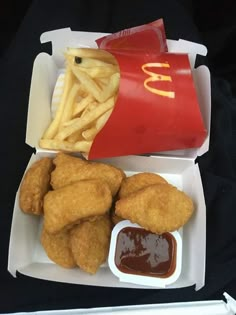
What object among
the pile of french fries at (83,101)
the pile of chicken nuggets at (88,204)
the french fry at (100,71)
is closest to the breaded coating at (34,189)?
the pile of chicken nuggets at (88,204)

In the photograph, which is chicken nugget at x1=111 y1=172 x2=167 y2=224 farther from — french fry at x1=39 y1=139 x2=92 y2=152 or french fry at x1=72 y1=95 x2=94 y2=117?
french fry at x1=72 y1=95 x2=94 y2=117

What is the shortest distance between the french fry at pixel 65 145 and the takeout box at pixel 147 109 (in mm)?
30

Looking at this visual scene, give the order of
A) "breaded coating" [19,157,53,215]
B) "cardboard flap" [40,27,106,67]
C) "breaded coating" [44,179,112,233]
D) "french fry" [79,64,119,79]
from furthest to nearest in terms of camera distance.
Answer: "cardboard flap" [40,27,106,67]
"french fry" [79,64,119,79]
"breaded coating" [19,157,53,215]
"breaded coating" [44,179,112,233]

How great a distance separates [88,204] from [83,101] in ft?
1.34

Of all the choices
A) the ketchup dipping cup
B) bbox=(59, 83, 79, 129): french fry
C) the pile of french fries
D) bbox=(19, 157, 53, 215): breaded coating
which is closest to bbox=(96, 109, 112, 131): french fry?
the pile of french fries

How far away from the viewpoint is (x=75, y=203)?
4.36ft

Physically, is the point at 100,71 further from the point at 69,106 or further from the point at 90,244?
the point at 90,244

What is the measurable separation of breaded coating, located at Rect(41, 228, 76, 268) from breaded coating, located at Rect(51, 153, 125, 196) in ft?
0.53

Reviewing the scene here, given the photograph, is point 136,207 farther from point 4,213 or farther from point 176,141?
point 4,213

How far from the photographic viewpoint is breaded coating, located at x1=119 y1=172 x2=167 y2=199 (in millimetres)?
1481

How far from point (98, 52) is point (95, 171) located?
0.43 metres

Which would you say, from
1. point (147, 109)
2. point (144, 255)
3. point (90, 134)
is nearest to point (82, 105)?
point (90, 134)

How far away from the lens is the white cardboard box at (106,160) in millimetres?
1395

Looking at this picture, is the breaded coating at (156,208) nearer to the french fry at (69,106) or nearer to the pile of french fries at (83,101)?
the pile of french fries at (83,101)
